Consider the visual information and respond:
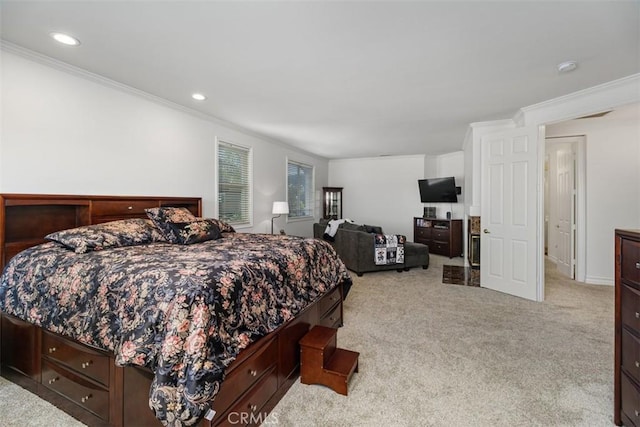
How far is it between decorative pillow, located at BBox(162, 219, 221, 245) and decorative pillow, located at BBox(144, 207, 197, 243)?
0.08 feet

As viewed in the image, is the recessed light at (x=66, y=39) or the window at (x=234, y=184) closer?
the recessed light at (x=66, y=39)

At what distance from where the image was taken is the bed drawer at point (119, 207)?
2.75 metres

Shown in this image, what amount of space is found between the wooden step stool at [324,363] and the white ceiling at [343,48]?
6.91 feet

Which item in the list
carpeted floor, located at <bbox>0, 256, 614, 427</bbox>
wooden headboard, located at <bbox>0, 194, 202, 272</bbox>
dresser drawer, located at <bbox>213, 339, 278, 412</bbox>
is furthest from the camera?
wooden headboard, located at <bbox>0, 194, 202, 272</bbox>

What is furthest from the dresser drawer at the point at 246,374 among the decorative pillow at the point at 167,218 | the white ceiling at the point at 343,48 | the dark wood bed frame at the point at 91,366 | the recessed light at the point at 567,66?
the recessed light at the point at 567,66

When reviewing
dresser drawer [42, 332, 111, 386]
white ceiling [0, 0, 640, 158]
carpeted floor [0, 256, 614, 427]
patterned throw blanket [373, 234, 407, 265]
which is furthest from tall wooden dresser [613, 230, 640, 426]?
patterned throw blanket [373, 234, 407, 265]

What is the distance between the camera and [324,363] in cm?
195

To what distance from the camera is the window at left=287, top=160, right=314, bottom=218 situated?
645 centimetres

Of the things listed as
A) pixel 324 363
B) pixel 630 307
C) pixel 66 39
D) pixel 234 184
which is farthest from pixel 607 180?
pixel 66 39

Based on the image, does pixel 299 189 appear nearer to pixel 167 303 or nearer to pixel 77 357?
pixel 77 357

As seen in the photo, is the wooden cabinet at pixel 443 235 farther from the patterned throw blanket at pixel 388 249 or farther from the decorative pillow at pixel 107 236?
the decorative pillow at pixel 107 236

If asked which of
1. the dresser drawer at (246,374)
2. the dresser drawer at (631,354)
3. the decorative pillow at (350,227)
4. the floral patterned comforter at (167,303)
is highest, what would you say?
the decorative pillow at (350,227)

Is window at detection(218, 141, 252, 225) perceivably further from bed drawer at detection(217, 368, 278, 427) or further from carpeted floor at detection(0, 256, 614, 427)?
bed drawer at detection(217, 368, 278, 427)

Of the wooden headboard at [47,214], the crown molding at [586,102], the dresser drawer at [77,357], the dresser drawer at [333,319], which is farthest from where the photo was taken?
the crown molding at [586,102]
